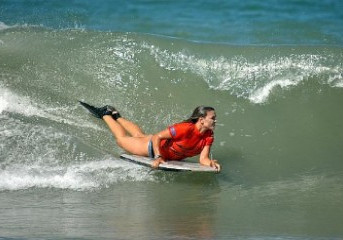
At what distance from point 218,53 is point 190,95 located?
1581mm

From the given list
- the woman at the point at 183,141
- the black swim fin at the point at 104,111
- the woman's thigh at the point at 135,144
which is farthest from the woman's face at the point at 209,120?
the black swim fin at the point at 104,111

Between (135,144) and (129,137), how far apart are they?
26cm

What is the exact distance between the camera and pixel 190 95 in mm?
12938

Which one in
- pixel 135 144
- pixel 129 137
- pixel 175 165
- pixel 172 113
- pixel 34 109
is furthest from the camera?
pixel 172 113

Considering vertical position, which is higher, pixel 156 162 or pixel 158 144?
pixel 158 144

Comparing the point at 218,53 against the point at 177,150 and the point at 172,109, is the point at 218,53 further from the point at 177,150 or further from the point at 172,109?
the point at 177,150

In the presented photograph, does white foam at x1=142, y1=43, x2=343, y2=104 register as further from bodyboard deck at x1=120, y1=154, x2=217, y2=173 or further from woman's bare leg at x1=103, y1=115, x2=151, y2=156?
bodyboard deck at x1=120, y1=154, x2=217, y2=173

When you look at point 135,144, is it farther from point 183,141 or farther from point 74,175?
point 74,175

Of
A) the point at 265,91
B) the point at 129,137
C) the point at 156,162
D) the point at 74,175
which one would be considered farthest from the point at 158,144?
the point at 265,91

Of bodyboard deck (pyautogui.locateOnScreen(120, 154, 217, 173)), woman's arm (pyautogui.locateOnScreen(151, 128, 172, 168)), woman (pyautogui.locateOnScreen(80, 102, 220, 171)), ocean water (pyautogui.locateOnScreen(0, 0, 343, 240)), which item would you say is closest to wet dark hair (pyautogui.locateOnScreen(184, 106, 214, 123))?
woman (pyautogui.locateOnScreen(80, 102, 220, 171))

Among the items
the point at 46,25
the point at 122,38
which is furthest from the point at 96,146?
the point at 46,25

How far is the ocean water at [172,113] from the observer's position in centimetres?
831

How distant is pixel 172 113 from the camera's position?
12.3 m

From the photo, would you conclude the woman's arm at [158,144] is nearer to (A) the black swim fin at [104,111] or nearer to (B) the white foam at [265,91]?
(A) the black swim fin at [104,111]
